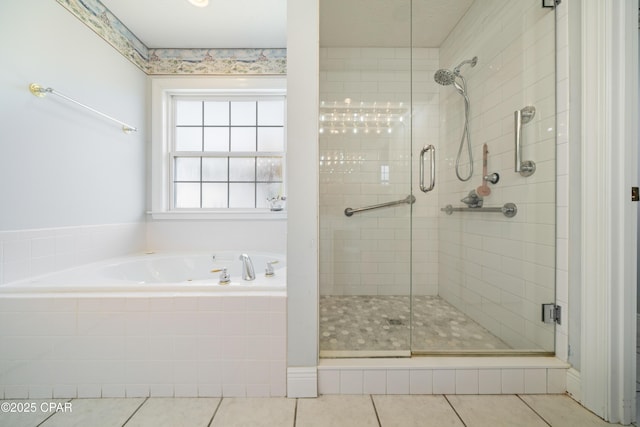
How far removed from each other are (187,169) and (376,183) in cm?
174

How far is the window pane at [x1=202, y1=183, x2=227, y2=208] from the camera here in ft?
7.81

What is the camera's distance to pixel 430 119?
195cm

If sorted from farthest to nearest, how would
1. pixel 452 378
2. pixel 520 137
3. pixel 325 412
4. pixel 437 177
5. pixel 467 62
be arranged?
pixel 437 177
pixel 467 62
pixel 520 137
pixel 452 378
pixel 325 412

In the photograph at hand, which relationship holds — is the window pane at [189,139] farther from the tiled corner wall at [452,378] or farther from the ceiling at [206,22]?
the tiled corner wall at [452,378]

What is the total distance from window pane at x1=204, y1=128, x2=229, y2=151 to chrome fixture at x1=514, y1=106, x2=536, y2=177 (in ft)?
7.29

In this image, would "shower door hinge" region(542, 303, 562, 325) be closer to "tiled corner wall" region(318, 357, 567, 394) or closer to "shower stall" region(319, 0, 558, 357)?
"shower stall" region(319, 0, 558, 357)

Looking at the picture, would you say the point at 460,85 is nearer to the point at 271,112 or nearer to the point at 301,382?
the point at 271,112

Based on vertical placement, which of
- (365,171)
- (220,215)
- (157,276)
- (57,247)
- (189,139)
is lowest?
(157,276)

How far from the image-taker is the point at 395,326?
1540 millimetres

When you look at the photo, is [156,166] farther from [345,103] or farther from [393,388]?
[393,388]

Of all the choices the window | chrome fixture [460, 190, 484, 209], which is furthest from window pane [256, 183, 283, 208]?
chrome fixture [460, 190, 484, 209]

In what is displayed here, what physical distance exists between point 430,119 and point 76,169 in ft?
8.15

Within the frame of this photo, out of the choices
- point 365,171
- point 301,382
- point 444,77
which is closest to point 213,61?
point 365,171

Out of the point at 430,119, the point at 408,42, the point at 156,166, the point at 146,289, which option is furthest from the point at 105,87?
the point at 430,119
